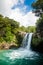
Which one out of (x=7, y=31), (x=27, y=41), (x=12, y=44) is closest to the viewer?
(x=12, y=44)

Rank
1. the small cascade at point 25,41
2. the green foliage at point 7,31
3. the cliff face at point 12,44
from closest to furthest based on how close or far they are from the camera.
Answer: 1. the cliff face at point 12,44
2. the small cascade at point 25,41
3. the green foliage at point 7,31

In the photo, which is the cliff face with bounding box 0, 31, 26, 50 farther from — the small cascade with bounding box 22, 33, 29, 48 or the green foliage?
the green foliage

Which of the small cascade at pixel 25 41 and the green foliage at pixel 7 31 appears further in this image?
the green foliage at pixel 7 31

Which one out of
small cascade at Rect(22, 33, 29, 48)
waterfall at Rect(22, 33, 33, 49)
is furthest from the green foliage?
waterfall at Rect(22, 33, 33, 49)

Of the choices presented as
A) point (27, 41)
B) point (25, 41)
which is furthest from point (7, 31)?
point (27, 41)

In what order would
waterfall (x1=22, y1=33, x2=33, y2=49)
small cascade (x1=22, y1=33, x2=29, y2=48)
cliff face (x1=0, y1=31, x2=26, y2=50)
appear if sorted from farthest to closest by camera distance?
small cascade (x1=22, y1=33, x2=29, y2=48)
waterfall (x1=22, y1=33, x2=33, y2=49)
cliff face (x1=0, y1=31, x2=26, y2=50)

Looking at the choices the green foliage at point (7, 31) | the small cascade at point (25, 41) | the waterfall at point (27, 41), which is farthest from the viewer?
the green foliage at point (7, 31)

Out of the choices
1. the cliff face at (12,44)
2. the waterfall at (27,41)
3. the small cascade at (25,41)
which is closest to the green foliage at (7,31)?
the cliff face at (12,44)

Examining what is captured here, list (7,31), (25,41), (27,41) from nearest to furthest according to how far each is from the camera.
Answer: (27,41) → (25,41) → (7,31)

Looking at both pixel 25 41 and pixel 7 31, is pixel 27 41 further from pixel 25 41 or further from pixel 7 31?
pixel 7 31

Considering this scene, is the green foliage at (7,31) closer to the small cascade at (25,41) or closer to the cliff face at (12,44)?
the cliff face at (12,44)

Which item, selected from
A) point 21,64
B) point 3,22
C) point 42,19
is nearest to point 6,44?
point 3,22

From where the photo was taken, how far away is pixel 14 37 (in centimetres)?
3522

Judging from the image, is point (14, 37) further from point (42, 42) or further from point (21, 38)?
point (42, 42)
